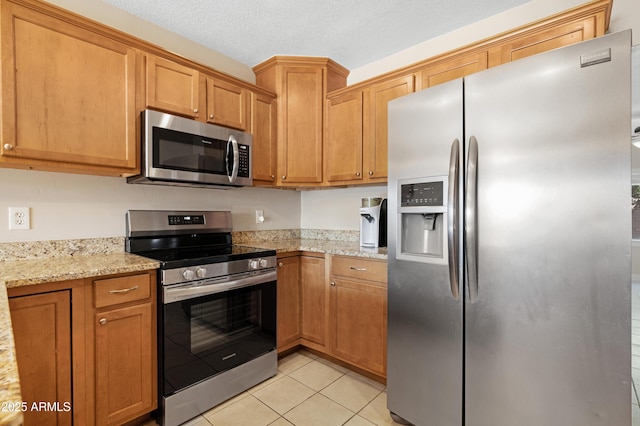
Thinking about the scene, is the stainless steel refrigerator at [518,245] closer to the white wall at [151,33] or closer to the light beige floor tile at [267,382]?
the light beige floor tile at [267,382]

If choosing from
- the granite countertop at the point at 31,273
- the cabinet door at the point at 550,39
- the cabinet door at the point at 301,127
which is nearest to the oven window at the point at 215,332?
the granite countertop at the point at 31,273

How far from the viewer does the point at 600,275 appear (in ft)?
3.65

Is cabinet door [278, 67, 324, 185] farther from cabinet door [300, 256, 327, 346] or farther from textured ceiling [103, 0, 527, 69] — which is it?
cabinet door [300, 256, 327, 346]

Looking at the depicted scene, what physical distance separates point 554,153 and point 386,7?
1459 mm

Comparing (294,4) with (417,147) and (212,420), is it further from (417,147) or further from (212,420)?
(212,420)

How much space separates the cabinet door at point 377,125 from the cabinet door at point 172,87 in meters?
1.27

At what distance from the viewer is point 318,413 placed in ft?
5.91

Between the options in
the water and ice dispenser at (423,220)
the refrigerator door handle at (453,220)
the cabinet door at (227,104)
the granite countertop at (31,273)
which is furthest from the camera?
the cabinet door at (227,104)

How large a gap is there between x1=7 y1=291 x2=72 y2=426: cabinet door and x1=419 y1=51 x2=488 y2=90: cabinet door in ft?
7.94

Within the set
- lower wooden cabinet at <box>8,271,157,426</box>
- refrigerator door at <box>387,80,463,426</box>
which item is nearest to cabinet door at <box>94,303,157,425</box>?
lower wooden cabinet at <box>8,271,157,426</box>

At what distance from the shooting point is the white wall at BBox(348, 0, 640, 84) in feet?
5.52

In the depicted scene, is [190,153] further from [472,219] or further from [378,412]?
[378,412]

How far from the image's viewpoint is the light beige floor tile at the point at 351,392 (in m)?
1.90

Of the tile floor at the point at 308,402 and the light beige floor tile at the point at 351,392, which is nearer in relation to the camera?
the tile floor at the point at 308,402
